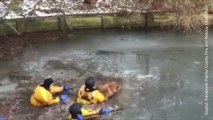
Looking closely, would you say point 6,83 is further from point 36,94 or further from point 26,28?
point 26,28

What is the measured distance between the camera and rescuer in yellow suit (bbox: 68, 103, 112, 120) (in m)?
7.07

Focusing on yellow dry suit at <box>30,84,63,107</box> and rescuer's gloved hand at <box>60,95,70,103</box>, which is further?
rescuer's gloved hand at <box>60,95,70,103</box>

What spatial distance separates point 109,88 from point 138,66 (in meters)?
1.35

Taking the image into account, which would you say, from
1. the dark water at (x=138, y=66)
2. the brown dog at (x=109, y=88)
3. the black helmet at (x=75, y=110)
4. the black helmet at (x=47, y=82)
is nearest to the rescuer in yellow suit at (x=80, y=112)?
the black helmet at (x=75, y=110)

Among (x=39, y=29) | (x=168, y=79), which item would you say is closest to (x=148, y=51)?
(x=168, y=79)

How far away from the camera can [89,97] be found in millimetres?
7734

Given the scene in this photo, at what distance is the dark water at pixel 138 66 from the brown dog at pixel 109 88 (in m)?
Answer: 0.12

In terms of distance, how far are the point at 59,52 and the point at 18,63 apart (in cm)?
97

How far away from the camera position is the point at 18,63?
9.71 meters

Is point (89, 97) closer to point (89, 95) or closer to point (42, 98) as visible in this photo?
point (89, 95)

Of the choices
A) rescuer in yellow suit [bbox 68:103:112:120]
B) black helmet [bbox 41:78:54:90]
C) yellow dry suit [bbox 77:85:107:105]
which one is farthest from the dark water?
black helmet [bbox 41:78:54:90]

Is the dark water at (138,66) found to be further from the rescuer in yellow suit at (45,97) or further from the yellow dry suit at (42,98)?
the yellow dry suit at (42,98)

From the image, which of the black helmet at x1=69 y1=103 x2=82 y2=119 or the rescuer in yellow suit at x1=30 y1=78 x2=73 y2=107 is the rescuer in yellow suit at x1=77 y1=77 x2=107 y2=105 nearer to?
the rescuer in yellow suit at x1=30 y1=78 x2=73 y2=107

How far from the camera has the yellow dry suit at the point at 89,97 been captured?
7.72 metres
